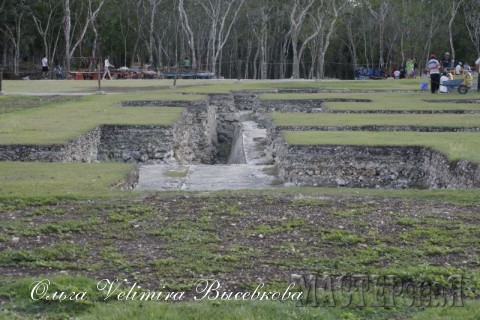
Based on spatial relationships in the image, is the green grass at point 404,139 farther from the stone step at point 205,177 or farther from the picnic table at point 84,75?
the picnic table at point 84,75

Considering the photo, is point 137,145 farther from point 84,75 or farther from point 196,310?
point 84,75

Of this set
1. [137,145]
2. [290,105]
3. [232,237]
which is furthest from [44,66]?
[232,237]

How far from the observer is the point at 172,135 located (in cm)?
1808

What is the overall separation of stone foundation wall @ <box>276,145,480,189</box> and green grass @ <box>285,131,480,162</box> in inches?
8.8

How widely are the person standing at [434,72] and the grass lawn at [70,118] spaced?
32.2 ft

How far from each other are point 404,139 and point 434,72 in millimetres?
14041

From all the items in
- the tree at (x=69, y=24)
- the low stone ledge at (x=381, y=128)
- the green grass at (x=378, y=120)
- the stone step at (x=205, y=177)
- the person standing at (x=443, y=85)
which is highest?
the tree at (x=69, y=24)

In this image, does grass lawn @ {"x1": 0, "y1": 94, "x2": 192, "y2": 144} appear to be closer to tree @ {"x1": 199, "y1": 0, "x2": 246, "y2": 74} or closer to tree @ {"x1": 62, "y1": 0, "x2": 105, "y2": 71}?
tree @ {"x1": 62, "y1": 0, "x2": 105, "y2": 71}

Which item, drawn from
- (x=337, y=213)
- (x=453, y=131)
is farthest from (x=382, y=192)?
(x=453, y=131)

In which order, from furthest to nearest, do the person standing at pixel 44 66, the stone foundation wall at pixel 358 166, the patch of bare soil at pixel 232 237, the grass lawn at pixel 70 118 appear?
1. the person standing at pixel 44 66
2. the grass lawn at pixel 70 118
3. the stone foundation wall at pixel 358 166
4. the patch of bare soil at pixel 232 237

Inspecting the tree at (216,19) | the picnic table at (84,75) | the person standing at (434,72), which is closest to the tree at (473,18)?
the tree at (216,19)

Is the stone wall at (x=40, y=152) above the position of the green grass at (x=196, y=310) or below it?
above

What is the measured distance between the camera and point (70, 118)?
19.7 metres

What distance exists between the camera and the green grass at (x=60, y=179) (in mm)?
9828
